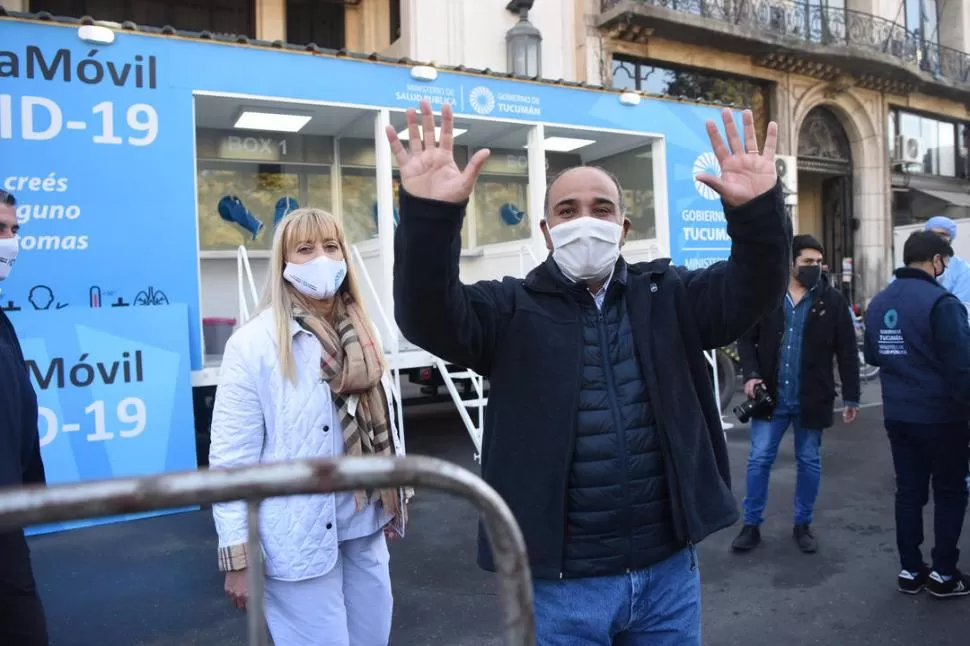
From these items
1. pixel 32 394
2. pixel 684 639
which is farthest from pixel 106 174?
pixel 684 639

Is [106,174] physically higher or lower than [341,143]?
lower

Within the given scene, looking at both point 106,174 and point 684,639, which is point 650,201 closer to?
point 106,174

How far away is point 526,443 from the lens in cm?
177

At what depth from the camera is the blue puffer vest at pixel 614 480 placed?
1.76 metres

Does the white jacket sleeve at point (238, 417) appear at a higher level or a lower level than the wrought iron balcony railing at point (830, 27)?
lower

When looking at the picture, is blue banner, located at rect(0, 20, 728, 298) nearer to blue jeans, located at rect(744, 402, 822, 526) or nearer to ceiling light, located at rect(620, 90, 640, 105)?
ceiling light, located at rect(620, 90, 640, 105)

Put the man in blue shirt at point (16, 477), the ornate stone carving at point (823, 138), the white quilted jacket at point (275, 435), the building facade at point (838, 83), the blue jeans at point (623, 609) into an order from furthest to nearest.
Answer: the ornate stone carving at point (823, 138)
the building facade at point (838, 83)
the white quilted jacket at point (275, 435)
the man in blue shirt at point (16, 477)
the blue jeans at point (623, 609)

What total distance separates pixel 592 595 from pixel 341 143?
791 cm

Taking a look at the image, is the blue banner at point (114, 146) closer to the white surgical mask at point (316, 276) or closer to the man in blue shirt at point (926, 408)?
the white surgical mask at point (316, 276)

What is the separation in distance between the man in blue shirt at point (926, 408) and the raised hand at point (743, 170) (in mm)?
2480

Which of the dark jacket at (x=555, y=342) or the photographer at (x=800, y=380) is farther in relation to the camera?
the photographer at (x=800, y=380)

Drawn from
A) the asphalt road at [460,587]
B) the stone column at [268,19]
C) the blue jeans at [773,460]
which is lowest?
the asphalt road at [460,587]

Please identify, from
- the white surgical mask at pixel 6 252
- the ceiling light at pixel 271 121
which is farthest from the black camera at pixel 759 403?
the ceiling light at pixel 271 121

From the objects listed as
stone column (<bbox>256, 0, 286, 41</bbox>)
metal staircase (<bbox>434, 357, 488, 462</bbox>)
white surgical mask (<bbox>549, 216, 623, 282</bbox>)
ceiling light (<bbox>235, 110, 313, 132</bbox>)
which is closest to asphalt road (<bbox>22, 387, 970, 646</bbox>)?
metal staircase (<bbox>434, 357, 488, 462</bbox>)
